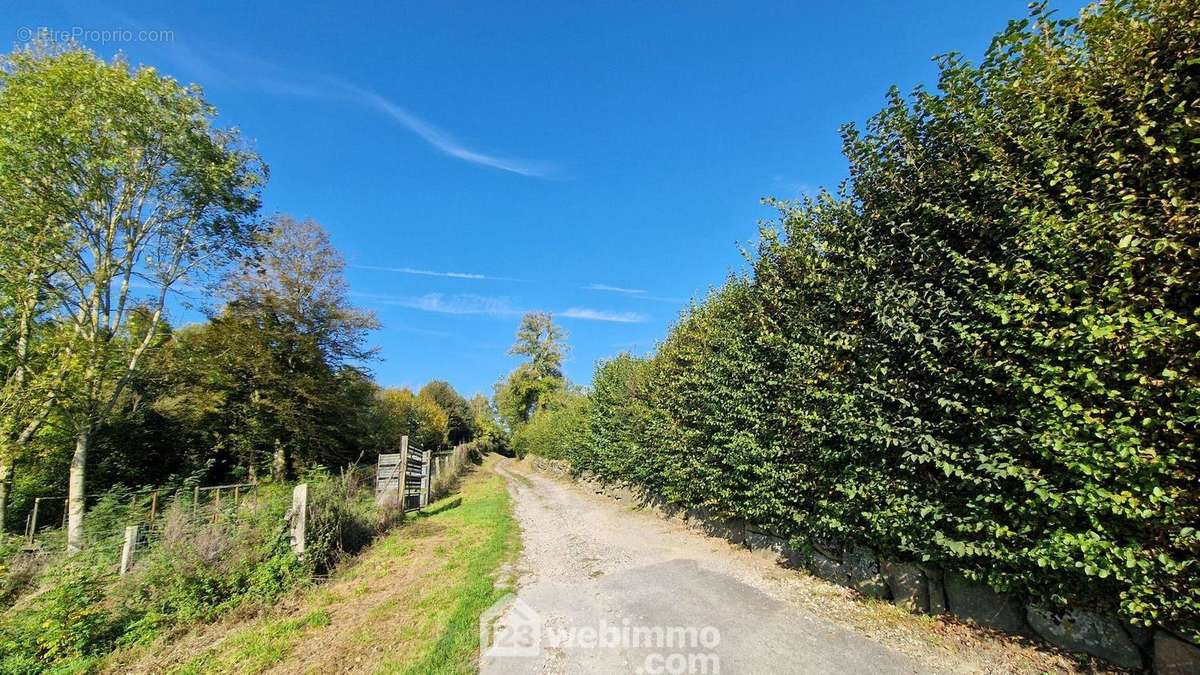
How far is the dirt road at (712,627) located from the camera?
3984mm

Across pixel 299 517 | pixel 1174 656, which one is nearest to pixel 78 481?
pixel 299 517

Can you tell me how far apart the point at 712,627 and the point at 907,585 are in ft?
7.74

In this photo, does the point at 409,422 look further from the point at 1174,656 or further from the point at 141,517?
the point at 1174,656

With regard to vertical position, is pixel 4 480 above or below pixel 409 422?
below

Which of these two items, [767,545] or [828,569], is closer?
[828,569]

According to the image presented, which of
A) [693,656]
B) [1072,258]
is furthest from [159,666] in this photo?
[1072,258]

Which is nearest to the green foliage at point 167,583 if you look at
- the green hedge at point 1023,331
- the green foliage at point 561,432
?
the green hedge at point 1023,331

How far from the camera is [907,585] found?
502 centimetres

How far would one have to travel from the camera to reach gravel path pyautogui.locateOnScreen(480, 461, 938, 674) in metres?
4.07

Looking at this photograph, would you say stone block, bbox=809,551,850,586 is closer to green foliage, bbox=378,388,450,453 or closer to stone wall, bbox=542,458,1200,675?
stone wall, bbox=542,458,1200,675

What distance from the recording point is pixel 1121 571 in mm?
3088

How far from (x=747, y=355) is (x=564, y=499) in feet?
39.7

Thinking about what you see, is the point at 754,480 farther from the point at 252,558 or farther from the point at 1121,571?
the point at 252,558

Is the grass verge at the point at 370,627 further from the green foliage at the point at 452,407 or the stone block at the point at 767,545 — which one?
the green foliage at the point at 452,407
